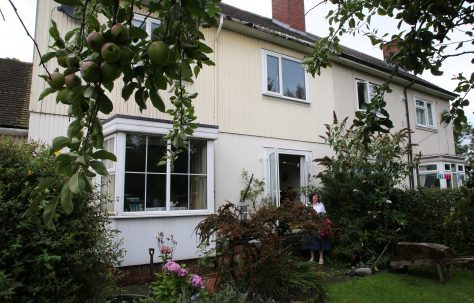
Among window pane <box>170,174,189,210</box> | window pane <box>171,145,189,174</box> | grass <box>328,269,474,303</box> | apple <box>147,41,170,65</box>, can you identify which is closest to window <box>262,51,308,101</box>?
window pane <box>171,145,189,174</box>

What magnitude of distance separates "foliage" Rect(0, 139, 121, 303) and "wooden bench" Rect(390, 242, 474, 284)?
6408 mm

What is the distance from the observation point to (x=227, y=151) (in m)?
9.83

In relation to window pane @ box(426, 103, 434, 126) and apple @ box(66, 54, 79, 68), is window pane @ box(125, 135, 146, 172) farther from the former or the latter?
window pane @ box(426, 103, 434, 126)

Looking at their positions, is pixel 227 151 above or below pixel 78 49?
above

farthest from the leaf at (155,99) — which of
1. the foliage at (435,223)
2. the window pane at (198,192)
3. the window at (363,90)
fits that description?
the window at (363,90)

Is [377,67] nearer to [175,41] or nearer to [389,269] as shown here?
[389,269]

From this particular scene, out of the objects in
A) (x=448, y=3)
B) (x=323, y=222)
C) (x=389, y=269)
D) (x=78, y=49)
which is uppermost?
(x=448, y=3)

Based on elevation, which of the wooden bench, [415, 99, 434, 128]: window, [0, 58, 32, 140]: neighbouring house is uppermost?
[415, 99, 434, 128]: window

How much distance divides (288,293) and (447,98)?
16726 mm

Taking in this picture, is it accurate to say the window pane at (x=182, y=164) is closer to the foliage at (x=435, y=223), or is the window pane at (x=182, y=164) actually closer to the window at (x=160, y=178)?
the window at (x=160, y=178)

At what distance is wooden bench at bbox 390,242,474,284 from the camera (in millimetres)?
7746

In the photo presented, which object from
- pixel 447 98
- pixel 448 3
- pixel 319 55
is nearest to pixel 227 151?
pixel 319 55

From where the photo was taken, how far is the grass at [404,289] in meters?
6.42

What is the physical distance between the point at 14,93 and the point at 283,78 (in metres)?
7.35
